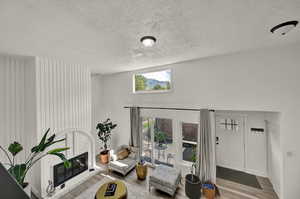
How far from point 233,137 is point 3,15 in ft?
21.0

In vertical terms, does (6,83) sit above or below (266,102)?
above

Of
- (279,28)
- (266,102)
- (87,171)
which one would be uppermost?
(279,28)

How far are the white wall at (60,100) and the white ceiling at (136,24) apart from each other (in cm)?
67

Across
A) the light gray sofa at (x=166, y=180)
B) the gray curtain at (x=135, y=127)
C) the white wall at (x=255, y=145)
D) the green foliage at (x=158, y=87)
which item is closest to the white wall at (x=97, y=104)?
the gray curtain at (x=135, y=127)

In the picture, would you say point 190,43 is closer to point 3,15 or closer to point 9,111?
point 3,15

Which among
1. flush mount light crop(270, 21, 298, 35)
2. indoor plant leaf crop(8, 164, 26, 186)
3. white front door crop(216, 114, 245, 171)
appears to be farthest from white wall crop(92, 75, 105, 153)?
flush mount light crop(270, 21, 298, 35)

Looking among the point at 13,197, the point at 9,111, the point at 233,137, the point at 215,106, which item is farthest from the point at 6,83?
the point at 233,137

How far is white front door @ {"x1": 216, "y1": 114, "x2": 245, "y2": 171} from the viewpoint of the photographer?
14.8 ft

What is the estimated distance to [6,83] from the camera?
10.4ft

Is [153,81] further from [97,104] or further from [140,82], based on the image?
[97,104]

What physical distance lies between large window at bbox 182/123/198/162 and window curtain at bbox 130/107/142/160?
5.66 feet

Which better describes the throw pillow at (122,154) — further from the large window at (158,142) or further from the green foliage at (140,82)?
the green foliage at (140,82)

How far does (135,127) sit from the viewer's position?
505 cm

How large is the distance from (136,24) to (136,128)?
153 inches
